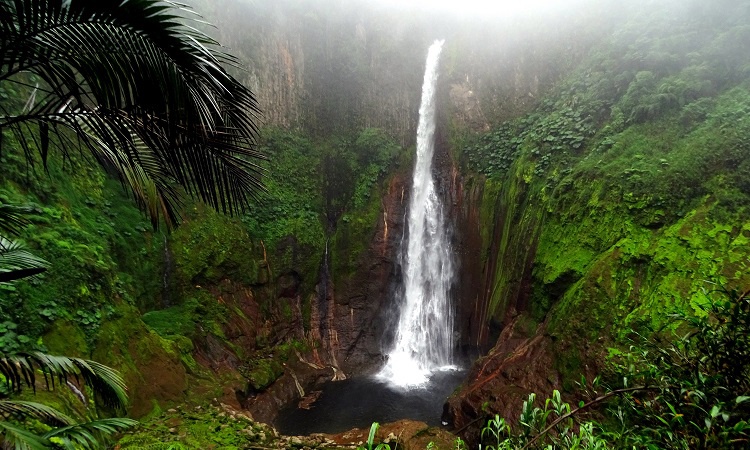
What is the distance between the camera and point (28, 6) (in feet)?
5.39

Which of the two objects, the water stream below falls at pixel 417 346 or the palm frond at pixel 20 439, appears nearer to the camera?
the palm frond at pixel 20 439

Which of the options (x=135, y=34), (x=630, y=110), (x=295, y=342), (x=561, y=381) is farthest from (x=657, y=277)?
(x=295, y=342)

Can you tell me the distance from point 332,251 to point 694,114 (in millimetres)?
12914

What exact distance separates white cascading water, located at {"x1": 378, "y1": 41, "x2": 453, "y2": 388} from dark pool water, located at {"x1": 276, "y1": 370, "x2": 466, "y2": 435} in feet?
2.46

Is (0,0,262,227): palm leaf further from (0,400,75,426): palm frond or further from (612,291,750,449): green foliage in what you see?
(612,291,750,449): green foliage

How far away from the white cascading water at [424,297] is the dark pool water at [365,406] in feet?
2.46

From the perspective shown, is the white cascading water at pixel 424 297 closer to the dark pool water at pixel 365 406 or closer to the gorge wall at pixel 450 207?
the gorge wall at pixel 450 207

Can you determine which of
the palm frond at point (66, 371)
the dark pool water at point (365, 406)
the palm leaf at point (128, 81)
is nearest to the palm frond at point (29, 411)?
the palm frond at point (66, 371)

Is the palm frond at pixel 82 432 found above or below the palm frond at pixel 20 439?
below

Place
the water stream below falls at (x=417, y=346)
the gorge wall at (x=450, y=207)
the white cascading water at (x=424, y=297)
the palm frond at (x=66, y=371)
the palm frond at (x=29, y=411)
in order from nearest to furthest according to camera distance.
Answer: the palm frond at (x=29, y=411) < the palm frond at (x=66, y=371) < the gorge wall at (x=450, y=207) < the water stream below falls at (x=417, y=346) < the white cascading water at (x=424, y=297)

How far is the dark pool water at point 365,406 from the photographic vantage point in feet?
34.5

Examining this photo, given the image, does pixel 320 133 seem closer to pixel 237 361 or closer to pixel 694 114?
pixel 237 361

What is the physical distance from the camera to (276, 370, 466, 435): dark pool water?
10516mm

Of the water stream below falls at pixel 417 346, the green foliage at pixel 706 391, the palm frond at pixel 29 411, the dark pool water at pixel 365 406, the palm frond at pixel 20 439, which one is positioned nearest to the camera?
the green foliage at pixel 706 391
